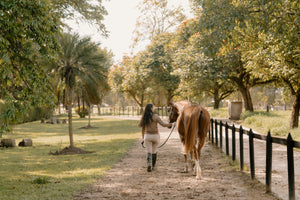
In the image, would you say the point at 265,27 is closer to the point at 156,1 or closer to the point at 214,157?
the point at 214,157

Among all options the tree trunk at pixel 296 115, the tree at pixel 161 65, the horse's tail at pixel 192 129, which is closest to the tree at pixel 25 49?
the horse's tail at pixel 192 129

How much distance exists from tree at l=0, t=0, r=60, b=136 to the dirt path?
2146mm

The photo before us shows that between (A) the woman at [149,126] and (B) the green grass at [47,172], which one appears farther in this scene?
(A) the woman at [149,126]

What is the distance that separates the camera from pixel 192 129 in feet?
24.4

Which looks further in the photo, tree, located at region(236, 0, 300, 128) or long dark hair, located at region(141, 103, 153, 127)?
tree, located at region(236, 0, 300, 128)

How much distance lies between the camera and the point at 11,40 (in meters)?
6.55

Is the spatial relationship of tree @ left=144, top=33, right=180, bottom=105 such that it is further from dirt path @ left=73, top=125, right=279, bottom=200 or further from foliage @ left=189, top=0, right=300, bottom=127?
dirt path @ left=73, top=125, right=279, bottom=200

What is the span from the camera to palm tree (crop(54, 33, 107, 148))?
12489 millimetres

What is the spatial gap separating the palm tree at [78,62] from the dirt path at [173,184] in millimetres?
4597

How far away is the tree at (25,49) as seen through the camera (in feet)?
19.5

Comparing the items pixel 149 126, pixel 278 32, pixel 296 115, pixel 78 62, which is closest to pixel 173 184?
pixel 149 126

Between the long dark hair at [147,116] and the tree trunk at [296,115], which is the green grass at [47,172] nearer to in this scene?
the long dark hair at [147,116]

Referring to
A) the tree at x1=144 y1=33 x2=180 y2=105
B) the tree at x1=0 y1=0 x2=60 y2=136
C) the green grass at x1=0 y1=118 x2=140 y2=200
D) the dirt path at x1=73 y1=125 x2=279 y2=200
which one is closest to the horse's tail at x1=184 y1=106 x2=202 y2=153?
the dirt path at x1=73 y1=125 x2=279 y2=200

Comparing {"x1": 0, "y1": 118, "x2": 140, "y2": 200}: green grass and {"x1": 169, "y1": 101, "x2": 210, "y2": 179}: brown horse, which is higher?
{"x1": 169, "y1": 101, "x2": 210, "y2": 179}: brown horse
